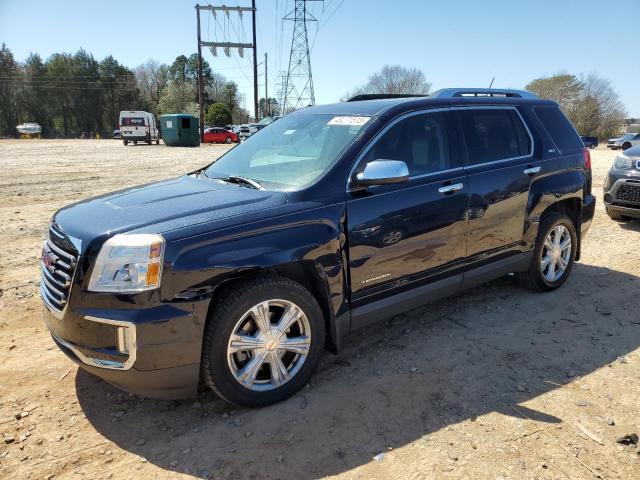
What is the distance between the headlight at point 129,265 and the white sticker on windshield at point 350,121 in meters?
1.72

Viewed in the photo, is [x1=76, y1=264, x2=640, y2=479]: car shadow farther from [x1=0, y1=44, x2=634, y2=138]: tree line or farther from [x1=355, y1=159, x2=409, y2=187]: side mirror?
[x1=0, y1=44, x2=634, y2=138]: tree line

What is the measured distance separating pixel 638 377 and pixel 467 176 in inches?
73.7

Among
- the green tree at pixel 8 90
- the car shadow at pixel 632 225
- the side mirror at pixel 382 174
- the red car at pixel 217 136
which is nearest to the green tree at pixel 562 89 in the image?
the red car at pixel 217 136

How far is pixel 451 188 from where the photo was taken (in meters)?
3.74

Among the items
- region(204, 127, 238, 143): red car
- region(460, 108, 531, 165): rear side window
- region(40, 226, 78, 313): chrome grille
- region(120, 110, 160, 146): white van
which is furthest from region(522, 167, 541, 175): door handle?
region(204, 127, 238, 143): red car

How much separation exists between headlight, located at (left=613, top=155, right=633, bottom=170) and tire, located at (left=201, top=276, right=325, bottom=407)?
6586 millimetres

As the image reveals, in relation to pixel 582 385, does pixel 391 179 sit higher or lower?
higher

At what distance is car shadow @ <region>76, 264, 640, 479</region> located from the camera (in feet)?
8.54

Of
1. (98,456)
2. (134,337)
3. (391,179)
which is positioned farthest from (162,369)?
(391,179)

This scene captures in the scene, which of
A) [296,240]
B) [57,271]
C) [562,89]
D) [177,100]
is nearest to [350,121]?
[296,240]

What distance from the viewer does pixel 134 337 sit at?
251cm

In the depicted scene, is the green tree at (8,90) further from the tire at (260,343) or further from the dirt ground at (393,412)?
the tire at (260,343)

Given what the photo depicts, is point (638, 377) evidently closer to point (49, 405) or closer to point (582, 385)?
point (582, 385)

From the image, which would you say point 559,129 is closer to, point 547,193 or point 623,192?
point 547,193
